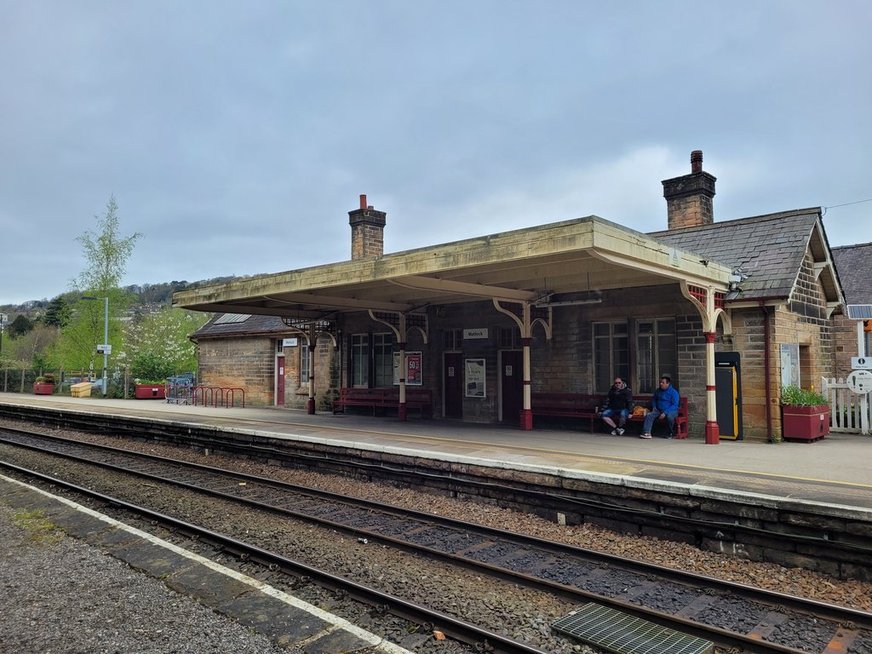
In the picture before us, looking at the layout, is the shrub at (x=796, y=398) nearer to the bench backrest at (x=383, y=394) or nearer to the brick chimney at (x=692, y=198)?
the brick chimney at (x=692, y=198)

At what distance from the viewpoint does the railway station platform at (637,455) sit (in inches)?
248

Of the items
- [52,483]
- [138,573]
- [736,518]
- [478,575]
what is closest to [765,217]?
[736,518]

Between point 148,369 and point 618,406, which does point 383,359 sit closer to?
point 618,406

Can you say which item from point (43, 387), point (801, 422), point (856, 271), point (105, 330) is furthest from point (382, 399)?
point (43, 387)

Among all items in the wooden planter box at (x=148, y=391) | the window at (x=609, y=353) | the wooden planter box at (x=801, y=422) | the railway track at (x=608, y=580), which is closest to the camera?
the railway track at (x=608, y=580)

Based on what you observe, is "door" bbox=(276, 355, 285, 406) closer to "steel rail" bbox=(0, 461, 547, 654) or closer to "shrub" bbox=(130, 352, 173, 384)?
"shrub" bbox=(130, 352, 173, 384)

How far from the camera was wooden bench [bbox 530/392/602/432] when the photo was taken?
1212cm

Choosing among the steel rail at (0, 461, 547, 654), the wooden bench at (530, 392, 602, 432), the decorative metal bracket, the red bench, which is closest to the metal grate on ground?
the steel rail at (0, 461, 547, 654)

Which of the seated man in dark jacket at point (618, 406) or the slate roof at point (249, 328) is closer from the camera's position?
the seated man in dark jacket at point (618, 406)

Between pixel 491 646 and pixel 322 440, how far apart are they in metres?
6.50

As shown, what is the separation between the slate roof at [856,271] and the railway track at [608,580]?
1498 cm

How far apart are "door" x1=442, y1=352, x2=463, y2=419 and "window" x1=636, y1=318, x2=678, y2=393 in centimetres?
445

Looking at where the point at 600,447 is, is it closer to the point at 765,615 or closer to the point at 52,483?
the point at 765,615

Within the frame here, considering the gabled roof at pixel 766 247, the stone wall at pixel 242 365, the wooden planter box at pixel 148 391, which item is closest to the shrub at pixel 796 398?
the gabled roof at pixel 766 247
